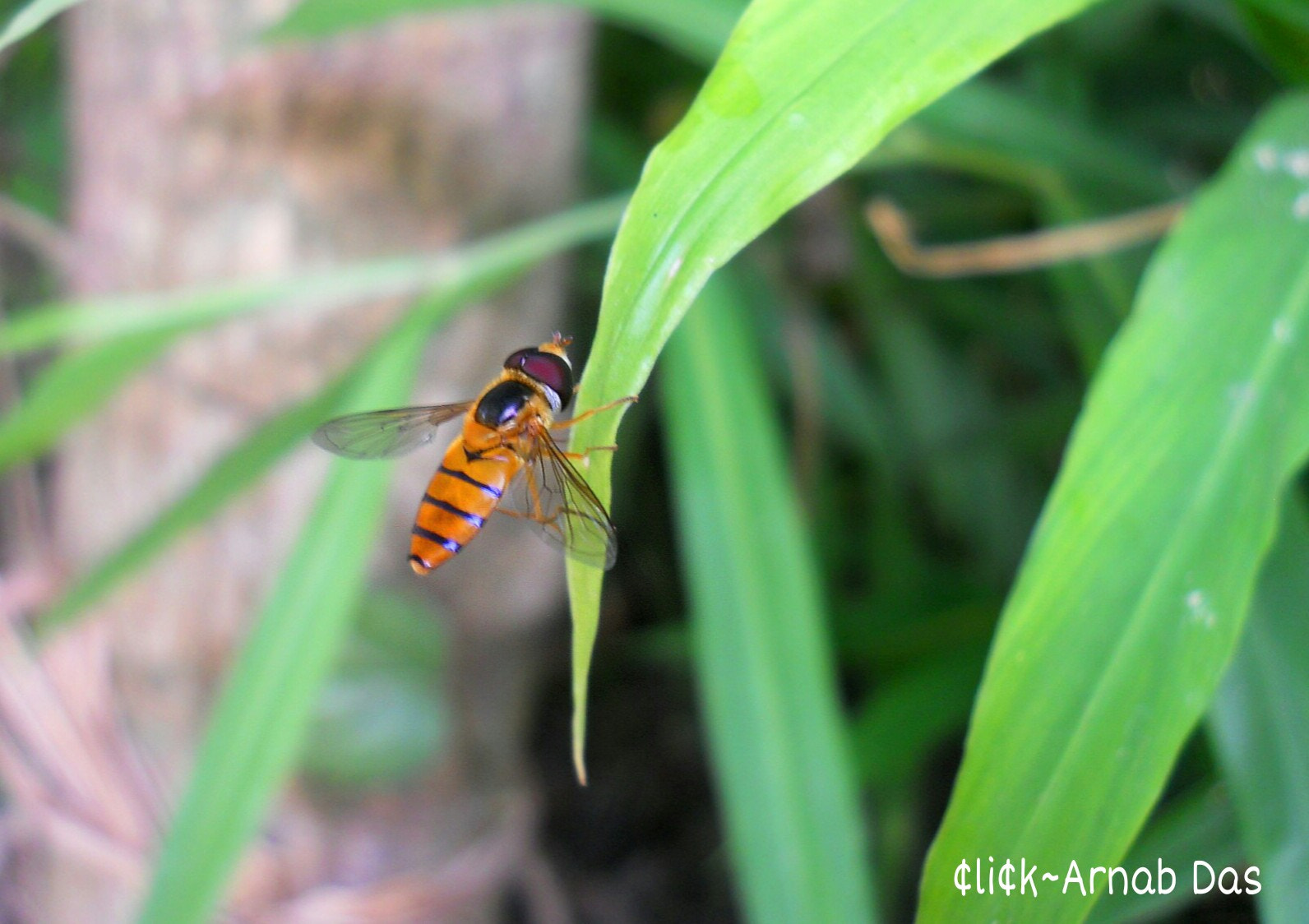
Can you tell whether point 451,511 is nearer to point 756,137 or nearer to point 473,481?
point 473,481

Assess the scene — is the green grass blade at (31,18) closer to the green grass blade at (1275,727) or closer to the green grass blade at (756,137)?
the green grass blade at (756,137)

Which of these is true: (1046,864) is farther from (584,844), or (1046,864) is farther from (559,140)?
(584,844)

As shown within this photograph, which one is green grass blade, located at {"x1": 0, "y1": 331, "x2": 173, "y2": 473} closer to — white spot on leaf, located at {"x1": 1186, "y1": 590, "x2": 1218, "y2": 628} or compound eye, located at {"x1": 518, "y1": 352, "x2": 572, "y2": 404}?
compound eye, located at {"x1": 518, "y1": 352, "x2": 572, "y2": 404}

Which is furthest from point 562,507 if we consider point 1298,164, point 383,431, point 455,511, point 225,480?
point 1298,164

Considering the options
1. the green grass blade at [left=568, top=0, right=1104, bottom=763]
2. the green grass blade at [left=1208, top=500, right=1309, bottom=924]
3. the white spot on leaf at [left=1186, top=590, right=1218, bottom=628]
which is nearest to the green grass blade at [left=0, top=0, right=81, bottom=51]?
the green grass blade at [left=568, top=0, right=1104, bottom=763]

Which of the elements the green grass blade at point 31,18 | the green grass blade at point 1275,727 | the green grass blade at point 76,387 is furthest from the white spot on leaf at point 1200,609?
the green grass blade at point 76,387

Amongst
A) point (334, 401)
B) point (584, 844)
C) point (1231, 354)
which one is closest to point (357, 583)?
point (334, 401)

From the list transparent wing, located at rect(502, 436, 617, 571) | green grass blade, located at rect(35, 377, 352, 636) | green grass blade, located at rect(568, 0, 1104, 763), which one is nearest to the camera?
green grass blade, located at rect(568, 0, 1104, 763)
